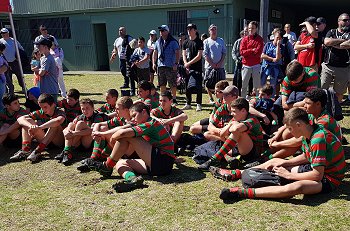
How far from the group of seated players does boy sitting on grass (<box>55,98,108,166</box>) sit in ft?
0.05

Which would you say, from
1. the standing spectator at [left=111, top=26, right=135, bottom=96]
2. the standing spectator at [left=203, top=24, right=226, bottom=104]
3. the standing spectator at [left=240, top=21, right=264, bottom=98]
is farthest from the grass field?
the standing spectator at [left=111, top=26, right=135, bottom=96]

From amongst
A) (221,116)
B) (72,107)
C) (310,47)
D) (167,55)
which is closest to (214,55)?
(167,55)

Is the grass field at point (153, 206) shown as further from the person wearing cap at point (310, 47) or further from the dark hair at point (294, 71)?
the person wearing cap at point (310, 47)

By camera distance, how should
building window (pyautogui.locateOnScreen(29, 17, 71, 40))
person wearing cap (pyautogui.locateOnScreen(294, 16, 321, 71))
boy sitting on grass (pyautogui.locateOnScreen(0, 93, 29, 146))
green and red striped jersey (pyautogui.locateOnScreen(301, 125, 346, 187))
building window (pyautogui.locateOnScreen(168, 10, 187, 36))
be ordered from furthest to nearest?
building window (pyautogui.locateOnScreen(29, 17, 71, 40))
building window (pyautogui.locateOnScreen(168, 10, 187, 36))
person wearing cap (pyautogui.locateOnScreen(294, 16, 321, 71))
boy sitting on grass (pyautogui.locateOnScreen(0, 93, 29, 146))
green and red striped jersey (pyautogui.locateOnScreen(301, 125, 346, 187))

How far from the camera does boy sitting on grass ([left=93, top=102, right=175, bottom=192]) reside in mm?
4289

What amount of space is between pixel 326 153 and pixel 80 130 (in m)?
3.44

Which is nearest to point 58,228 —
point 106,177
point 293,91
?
point 106,177

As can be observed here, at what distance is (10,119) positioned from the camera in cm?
599

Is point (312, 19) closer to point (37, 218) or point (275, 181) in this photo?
point (275, 181)

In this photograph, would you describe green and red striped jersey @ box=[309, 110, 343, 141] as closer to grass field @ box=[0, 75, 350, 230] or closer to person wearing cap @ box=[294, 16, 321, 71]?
grass field @ box=[0, 75, 350, 230]

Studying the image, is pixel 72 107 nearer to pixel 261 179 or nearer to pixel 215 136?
pixel 215 136

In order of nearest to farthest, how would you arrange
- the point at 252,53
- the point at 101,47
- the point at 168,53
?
the point at 252,53, the point at 168,53, the point at 101,47

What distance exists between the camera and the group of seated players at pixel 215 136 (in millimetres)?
3756

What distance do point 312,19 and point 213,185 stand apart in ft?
15.1
